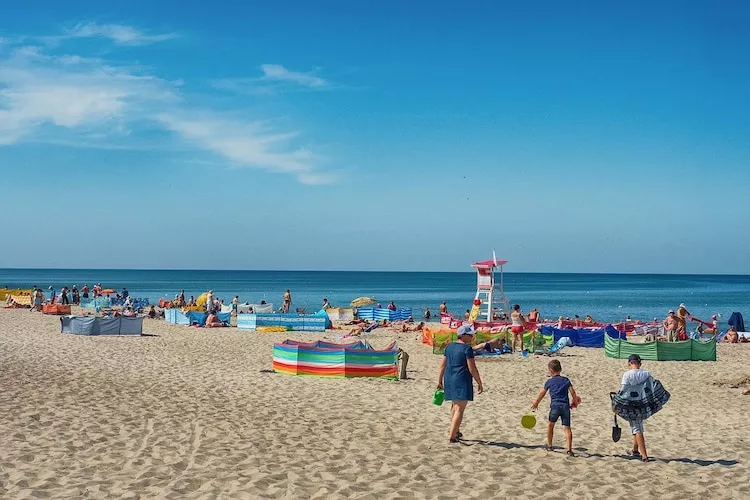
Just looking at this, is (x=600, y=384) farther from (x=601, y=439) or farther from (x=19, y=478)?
(x=19, y=478)

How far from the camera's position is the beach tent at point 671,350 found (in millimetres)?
21859

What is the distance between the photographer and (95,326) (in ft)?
81.7

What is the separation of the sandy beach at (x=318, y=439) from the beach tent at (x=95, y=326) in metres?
7.29

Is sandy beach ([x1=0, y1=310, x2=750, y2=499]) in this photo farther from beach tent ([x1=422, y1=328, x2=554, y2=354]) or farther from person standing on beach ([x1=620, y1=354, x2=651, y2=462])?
beach tent ([x1=422, y1=328, x2=554, y2=354])

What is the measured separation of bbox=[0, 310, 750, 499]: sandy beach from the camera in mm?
7609

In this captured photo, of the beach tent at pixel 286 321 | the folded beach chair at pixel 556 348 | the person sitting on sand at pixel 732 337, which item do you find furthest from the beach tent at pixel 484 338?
the person sitting on sand at pixel 732 337

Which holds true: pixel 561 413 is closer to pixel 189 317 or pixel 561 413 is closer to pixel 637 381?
pixel 637 381

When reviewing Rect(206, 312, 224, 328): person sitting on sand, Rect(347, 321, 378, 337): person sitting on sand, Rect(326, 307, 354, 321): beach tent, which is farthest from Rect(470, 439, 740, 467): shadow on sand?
Rect(326, 307, 354, 321): beach tent

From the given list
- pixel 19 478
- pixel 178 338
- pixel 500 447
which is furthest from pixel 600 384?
pixel 178 338

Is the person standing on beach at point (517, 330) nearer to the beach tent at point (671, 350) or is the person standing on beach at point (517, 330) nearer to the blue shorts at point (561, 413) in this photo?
the beach tent at point (671, 350)

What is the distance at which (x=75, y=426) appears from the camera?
10.0 metres

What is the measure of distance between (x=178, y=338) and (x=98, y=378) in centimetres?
1075

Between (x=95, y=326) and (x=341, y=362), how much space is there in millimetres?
12890

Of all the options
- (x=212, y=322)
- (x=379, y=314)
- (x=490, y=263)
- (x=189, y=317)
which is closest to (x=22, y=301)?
(x=189, y=317)
